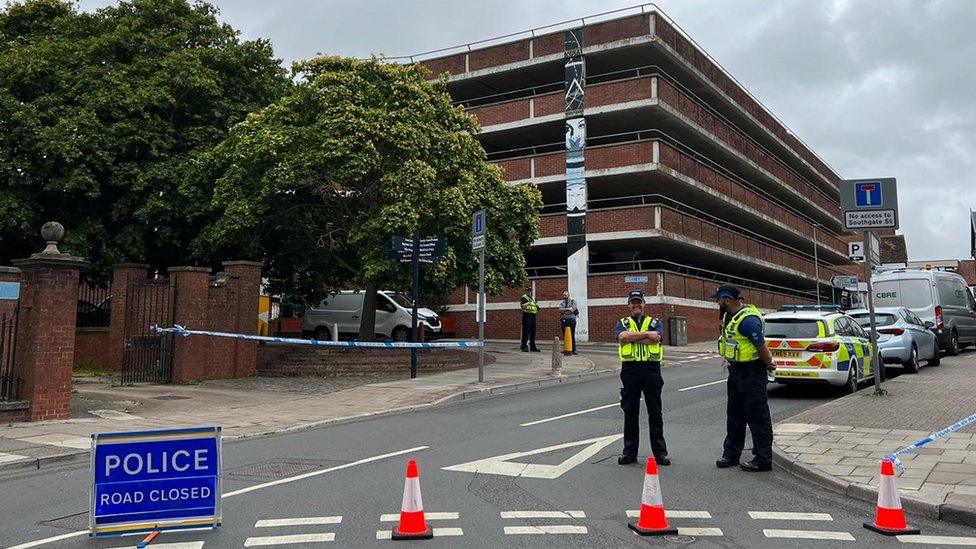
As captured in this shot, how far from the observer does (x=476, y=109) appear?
36.3 m

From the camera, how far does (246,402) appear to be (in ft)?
44.2

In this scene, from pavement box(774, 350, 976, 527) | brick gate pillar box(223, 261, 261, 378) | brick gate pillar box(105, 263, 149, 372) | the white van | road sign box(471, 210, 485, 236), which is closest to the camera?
pavement box(774, 350, 976, 527)

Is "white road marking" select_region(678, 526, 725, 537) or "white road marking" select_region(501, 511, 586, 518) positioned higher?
"white road marking" select_region(501, 511, 586, 518)

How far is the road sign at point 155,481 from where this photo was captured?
5324mm

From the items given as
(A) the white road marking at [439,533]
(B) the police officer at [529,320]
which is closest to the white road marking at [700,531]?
(A) the white road marking at [439,533]

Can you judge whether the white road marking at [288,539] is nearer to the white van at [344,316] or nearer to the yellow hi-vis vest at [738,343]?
the yellow hi-vis vest at [738,343]

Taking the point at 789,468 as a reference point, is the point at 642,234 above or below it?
above

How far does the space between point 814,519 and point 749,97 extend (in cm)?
4096

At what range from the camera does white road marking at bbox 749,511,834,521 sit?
578 cm

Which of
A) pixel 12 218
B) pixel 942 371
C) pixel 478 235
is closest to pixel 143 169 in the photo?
pixel 12 218

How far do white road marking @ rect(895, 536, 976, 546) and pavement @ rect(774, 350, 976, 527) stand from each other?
1.45 feet

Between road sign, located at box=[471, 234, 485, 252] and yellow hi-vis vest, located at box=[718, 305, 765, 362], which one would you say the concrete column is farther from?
yellow hi-vis vest, located at box=[718, 305, 765, 362]

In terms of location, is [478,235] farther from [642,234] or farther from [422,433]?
[642,234]

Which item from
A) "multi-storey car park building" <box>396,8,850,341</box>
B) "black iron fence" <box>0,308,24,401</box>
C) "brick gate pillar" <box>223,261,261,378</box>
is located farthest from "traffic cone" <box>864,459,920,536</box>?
"multi-storey car park building" <box>396,8,850,341</box>
